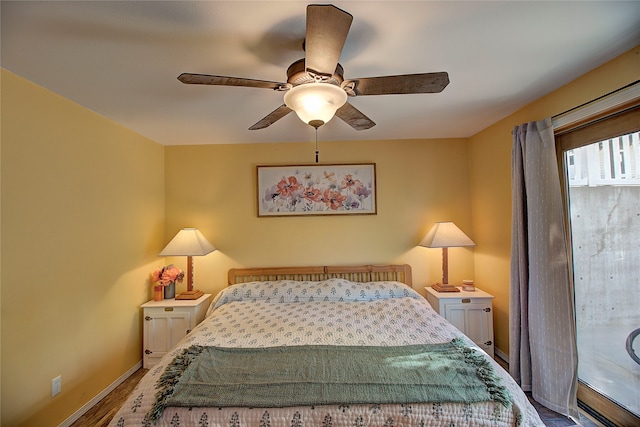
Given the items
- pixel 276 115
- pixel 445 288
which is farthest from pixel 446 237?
pixel 276 115

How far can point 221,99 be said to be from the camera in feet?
6.95

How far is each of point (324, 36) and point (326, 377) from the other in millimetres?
1641

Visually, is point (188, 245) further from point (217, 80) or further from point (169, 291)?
point (217, 80)

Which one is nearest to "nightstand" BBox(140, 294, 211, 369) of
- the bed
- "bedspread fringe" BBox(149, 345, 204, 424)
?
the bed

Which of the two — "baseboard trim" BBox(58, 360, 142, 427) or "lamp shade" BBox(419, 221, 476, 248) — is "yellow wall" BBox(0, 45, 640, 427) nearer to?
"baseboard trim" BBox(58, 360, 142, 427)

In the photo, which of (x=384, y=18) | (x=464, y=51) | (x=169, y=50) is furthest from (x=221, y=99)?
(x=464, y=51)

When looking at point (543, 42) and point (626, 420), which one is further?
point (626, 420)

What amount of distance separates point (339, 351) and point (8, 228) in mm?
2241

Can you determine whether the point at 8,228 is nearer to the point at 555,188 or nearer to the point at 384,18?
the point at 384,18

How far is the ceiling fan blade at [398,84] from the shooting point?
1.30m

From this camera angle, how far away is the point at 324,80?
4.36 ft

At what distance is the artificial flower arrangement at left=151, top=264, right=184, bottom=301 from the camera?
2.89 m

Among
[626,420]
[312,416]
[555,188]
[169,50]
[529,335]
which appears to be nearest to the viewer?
[312,416]

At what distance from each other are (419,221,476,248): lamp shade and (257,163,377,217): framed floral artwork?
2.55ft
